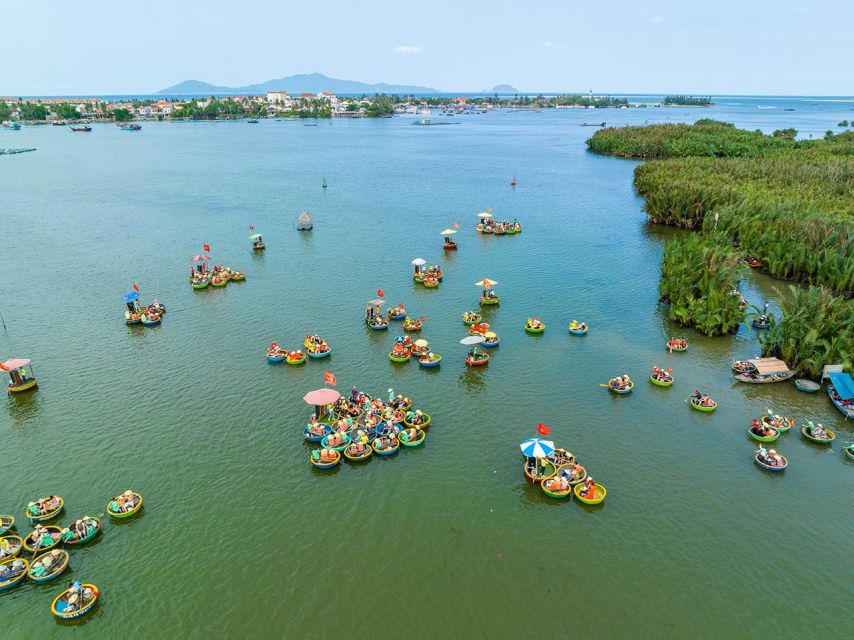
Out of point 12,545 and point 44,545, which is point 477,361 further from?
point 12,545

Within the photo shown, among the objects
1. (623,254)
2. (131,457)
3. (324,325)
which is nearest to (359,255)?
(324,325)

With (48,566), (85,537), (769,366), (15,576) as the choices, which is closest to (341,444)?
(85,537)

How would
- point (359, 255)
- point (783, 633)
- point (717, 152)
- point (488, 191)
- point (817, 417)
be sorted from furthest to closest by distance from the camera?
point (717, 152)
point (488, 191)
point (359, 255)
point (817, 417)
point (783, 633)

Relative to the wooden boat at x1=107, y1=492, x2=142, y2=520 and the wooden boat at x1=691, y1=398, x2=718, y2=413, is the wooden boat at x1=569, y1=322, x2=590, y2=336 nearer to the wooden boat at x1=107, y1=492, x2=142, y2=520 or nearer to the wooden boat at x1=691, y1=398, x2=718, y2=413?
the wooden boat at x1=691, y1=398, x2=718, y2=413

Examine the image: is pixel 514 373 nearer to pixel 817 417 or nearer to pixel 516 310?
pixel 516 310

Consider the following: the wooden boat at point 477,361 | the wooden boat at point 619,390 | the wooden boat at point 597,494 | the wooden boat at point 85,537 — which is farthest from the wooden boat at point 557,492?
the wooden boat at point 85,537

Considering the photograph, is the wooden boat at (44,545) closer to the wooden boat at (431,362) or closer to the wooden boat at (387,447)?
the wooden boat at (387,447)
